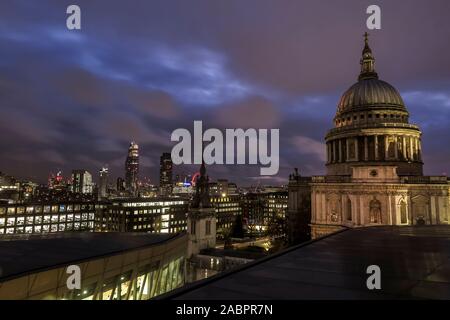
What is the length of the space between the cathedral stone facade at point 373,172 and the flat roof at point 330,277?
45607 millimetres

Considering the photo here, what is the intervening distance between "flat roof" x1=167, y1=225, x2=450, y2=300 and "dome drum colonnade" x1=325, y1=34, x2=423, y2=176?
188ft

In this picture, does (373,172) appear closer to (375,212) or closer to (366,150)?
(375,212)

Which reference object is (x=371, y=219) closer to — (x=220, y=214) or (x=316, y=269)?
(x=316, y=269)

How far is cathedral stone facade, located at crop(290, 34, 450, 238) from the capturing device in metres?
56.9

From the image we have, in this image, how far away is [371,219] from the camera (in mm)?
57656

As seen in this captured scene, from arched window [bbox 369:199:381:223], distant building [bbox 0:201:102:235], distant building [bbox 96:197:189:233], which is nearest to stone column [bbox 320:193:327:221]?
arched window [bbox 369:199:381:223]

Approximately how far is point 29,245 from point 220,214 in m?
161

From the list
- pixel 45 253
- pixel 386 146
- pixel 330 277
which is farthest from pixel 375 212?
pixel 45 253

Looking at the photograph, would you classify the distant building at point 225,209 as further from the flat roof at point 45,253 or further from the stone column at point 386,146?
the flat roof at point 45,253

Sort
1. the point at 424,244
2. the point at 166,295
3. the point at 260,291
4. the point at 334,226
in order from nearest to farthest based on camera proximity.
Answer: the point at 166,295
the point at 260,291
the point at 424,244
the point at 334,226

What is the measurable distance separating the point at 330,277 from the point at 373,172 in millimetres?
53883

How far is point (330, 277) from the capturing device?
9.93 meters

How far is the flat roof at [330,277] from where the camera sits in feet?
26.6
